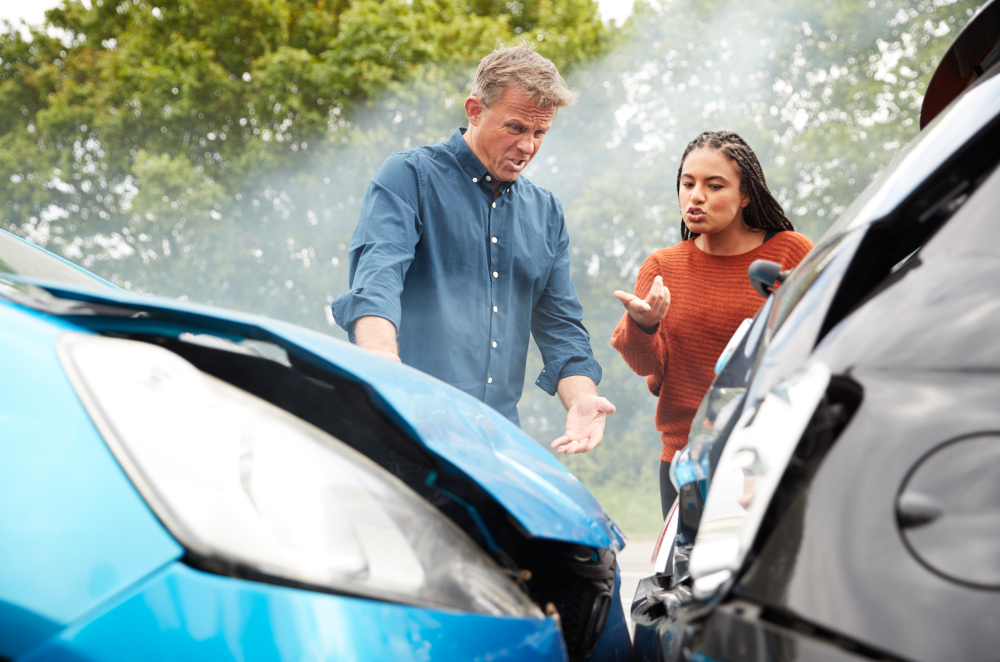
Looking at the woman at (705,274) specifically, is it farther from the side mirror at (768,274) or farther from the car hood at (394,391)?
the car hood at (394,391)

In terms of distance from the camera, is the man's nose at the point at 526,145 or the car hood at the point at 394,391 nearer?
the car hood at the point at 394,391

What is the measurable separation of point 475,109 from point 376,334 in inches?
40.0

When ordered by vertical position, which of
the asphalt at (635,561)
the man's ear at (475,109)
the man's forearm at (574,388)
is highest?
the man's ear at (475,109)

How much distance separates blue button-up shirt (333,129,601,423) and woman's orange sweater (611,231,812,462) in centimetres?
23

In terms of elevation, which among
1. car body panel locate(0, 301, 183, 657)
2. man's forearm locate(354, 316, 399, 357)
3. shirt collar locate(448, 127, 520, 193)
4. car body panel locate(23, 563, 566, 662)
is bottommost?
car body panel locate(23, 563, 566, 662)

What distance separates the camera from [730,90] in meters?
14.9

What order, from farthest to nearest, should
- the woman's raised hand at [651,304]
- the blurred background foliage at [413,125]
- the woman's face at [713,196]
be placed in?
the blurred background foliage at [413,125] < the woman's face at [713,196] < the woman's raised hand at [651,304]

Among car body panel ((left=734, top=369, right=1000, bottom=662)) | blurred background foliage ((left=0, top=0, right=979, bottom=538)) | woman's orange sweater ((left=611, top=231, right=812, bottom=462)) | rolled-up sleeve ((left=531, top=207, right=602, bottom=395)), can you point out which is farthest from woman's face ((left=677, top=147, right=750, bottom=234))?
blurred background foliage ((left=0, top=0, right=979, bottom=538))

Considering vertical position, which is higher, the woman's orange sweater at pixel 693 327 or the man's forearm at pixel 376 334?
the woman's orange sweater at pixel 693 327

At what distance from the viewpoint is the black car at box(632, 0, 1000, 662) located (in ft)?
2.11

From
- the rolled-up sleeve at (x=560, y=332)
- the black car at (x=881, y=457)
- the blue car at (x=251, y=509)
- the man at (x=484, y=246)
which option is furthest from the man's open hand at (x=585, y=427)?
the black car at (x=881, y=457)

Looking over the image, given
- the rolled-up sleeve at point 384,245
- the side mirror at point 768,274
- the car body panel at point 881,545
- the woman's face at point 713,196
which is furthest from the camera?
the woman's face at point 713,196

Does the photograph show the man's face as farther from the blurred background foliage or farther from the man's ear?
the blurred background foliage

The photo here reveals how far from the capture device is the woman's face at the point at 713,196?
2.32m
